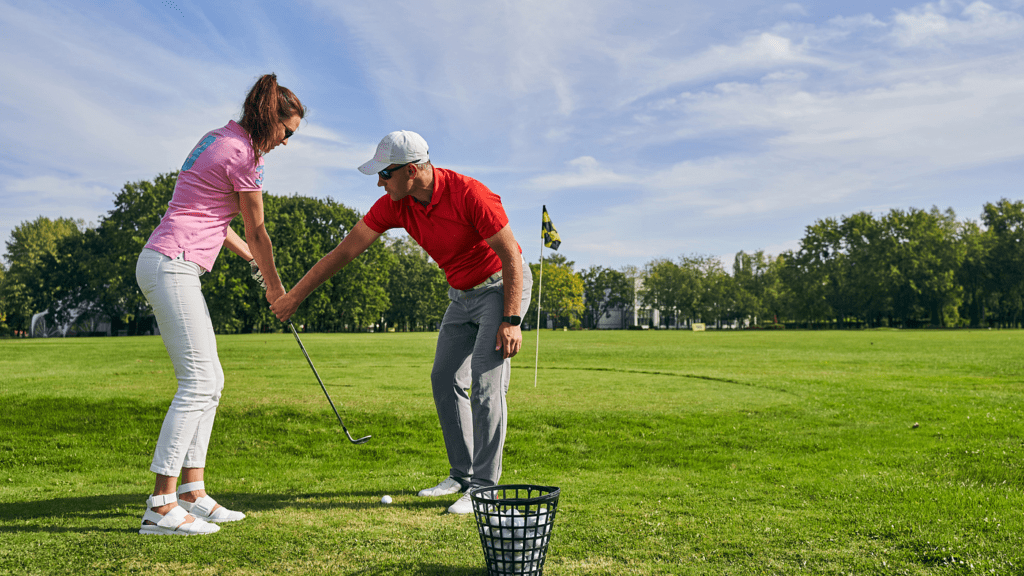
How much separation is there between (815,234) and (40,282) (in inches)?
3543

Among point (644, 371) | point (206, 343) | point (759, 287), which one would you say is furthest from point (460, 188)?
point (759, 287)

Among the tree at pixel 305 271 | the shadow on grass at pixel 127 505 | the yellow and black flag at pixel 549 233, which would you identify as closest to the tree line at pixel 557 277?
the tree at pixel 305 271

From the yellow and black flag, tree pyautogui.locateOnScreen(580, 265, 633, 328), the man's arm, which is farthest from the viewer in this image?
tree pyautogui.locateOnScreen(580, 265, 633, 328)

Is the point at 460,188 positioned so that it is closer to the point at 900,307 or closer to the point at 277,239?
the point at 277,239

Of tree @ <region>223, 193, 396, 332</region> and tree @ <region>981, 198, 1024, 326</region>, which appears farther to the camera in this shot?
tree @ <region>981, 198, 1024, 326</region>

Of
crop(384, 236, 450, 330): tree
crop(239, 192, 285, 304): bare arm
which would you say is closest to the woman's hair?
crop(239, 192, 285, 304): bare arm

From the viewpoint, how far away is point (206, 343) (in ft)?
12.9

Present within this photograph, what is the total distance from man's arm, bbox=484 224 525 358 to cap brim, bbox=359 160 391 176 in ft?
2.63

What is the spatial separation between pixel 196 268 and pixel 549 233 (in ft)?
29.0

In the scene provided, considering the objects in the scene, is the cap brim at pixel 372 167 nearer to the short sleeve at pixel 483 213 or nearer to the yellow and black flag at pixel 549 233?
the short sleeve at pixel 483 213

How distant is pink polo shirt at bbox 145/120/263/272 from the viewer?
381cm

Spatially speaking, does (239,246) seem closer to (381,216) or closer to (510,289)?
(381,216)

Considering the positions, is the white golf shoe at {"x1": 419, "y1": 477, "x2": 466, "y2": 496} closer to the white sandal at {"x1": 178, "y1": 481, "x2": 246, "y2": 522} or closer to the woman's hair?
the white sandal at {"x1": 178, "y1": 481, "x2": 246, "y2": 522}

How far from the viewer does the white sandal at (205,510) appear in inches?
155
